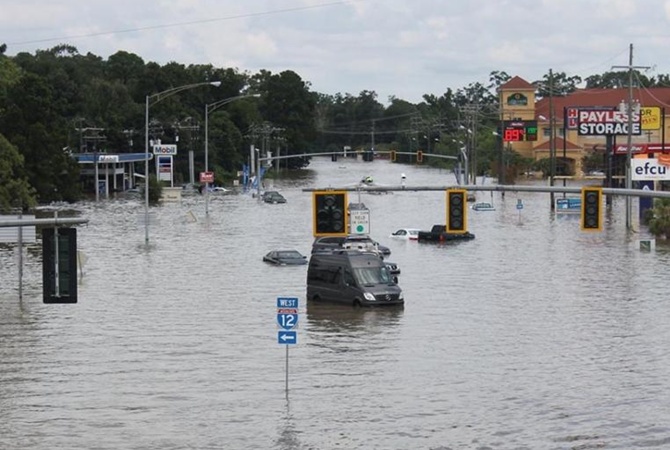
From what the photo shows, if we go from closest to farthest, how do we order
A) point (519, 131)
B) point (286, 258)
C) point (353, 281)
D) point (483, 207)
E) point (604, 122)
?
point (353, 281) → point (286, 258) → point (483, 207) → point (604, 122) → point (519, 131)

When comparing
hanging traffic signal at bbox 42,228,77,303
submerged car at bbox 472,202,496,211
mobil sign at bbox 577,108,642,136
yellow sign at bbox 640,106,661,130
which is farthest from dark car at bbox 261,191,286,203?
hanging traffic signal at bbox 42,228,77,303

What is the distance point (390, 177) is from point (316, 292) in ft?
484

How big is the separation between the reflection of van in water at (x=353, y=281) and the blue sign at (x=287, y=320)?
16166 millimetres

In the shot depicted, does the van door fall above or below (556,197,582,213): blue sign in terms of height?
below

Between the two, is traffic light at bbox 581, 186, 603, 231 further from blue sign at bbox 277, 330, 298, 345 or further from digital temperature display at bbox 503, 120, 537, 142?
digital temperature display at bbox 503, 120, 537, 142

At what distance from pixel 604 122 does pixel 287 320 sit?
9282 cm

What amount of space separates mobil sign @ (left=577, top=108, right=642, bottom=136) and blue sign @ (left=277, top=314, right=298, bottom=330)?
90.8m

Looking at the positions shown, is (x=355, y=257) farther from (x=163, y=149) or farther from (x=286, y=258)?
(x=163, y=149)

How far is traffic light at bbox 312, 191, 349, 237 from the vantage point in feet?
114

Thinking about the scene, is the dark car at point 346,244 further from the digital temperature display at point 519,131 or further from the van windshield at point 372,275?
the digital temperature display at point 519,131

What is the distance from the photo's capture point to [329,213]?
114 ft

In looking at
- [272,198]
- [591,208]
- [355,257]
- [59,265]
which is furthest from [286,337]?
[272,198]

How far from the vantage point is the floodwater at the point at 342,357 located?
30.1 meters

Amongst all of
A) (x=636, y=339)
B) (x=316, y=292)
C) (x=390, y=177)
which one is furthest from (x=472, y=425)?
(x=390, y=177)
